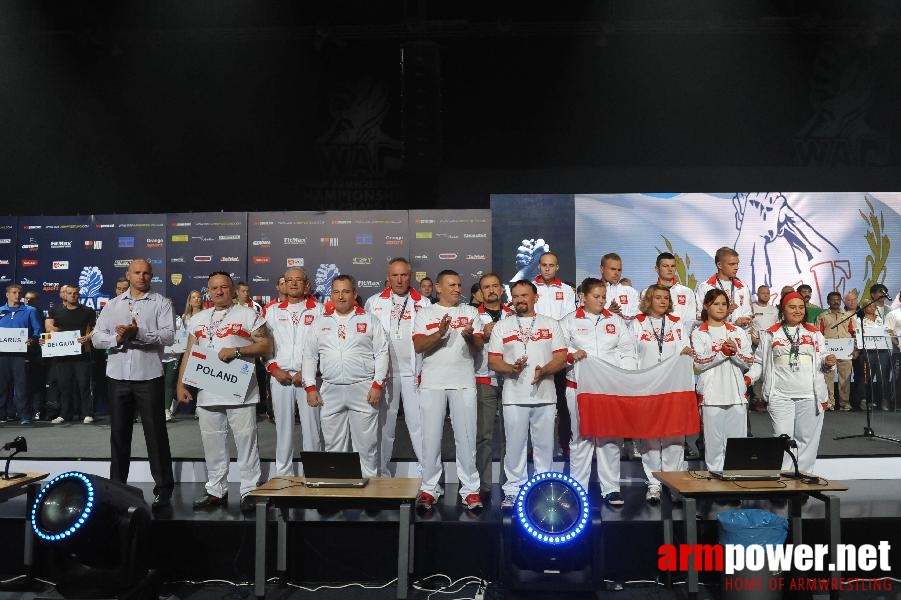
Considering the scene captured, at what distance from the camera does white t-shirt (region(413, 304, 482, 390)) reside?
4.50 metres

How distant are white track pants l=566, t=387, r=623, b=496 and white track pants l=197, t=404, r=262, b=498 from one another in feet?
7.56

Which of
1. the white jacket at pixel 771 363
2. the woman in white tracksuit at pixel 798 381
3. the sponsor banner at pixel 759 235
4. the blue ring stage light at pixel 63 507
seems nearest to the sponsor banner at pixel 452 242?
the sponsor banner at pixel 759 235

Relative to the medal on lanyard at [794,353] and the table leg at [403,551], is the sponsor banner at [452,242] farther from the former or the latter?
the table leg at [403,551]

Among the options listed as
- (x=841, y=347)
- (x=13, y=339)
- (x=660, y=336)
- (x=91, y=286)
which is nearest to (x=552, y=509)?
(x=660, y=336)

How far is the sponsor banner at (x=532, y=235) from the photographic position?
349 inches

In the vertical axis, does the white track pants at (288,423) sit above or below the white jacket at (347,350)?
below

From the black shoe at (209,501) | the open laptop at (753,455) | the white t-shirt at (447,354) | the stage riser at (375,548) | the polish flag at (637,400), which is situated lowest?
the stage riser at (375,548)

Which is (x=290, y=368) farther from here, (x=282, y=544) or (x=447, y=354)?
(x=282, y=544)

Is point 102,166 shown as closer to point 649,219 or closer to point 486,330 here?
point 486,330

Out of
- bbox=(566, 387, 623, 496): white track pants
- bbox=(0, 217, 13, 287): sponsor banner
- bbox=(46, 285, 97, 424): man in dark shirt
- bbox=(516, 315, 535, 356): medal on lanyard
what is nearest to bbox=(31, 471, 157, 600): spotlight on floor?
bbox=(516, 315, 535, 356): medal on lanyard

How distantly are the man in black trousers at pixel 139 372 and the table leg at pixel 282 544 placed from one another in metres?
1.11

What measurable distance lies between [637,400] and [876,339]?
4631 millimetres

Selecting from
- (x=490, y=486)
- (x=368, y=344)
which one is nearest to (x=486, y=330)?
(x=368, y=344)

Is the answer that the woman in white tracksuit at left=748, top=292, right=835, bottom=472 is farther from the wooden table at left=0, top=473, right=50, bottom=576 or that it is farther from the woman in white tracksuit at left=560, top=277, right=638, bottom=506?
the wooden table at left=0, top=473, right=50, bottom=576
